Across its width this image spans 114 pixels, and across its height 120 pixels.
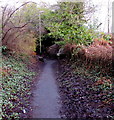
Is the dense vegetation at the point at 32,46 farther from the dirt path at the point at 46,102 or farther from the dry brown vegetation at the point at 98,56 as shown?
the dirt path at the point at 46,102

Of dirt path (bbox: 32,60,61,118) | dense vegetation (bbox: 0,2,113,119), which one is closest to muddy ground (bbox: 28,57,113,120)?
dirt path (bbox: 32,60,61,118)

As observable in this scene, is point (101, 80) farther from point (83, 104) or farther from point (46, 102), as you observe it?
point (46, 102)

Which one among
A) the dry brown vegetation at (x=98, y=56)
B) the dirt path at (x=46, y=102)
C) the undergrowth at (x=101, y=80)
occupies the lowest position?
the dirt path at (x=46, y=102)

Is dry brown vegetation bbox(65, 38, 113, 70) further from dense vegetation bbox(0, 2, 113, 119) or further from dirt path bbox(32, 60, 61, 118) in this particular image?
dirt path bbox(32, 60, 61, 118)

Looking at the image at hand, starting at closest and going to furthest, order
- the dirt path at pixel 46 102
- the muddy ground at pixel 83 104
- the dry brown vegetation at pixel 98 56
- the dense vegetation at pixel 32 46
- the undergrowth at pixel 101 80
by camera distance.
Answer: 1. the muddy ground at pixel 83 104
2. the dirt path at pixel 46 102
3. the undergrowth at pixel 101 80
4. the dense vegetation at pixel 32 46
5. the dry brown vegetation at pixel 98 56

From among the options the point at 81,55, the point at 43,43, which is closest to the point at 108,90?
the point at 81,55

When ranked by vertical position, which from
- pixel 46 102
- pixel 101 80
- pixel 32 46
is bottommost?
pixel 46 102

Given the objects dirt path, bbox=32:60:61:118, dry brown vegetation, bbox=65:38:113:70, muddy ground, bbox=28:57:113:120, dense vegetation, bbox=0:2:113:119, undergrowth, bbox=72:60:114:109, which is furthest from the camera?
dry brown vegetation, bbox=65:38:113:70

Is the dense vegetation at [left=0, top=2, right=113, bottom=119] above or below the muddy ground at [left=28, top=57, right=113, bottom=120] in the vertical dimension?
above

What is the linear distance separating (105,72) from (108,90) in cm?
140

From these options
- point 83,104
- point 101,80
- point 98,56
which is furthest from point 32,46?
point 83,104

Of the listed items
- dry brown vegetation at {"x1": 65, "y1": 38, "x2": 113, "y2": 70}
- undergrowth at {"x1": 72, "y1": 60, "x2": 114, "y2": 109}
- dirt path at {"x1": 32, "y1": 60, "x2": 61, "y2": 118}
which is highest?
dry brown vegetation at {"x1": 65, "y1": 38, "x2": 113, "y2": 70}

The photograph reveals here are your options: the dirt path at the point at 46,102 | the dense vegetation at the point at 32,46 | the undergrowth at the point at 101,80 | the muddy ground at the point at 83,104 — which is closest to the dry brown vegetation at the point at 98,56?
the dense vegetation at the point at 32,46

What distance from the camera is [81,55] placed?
7797mm
